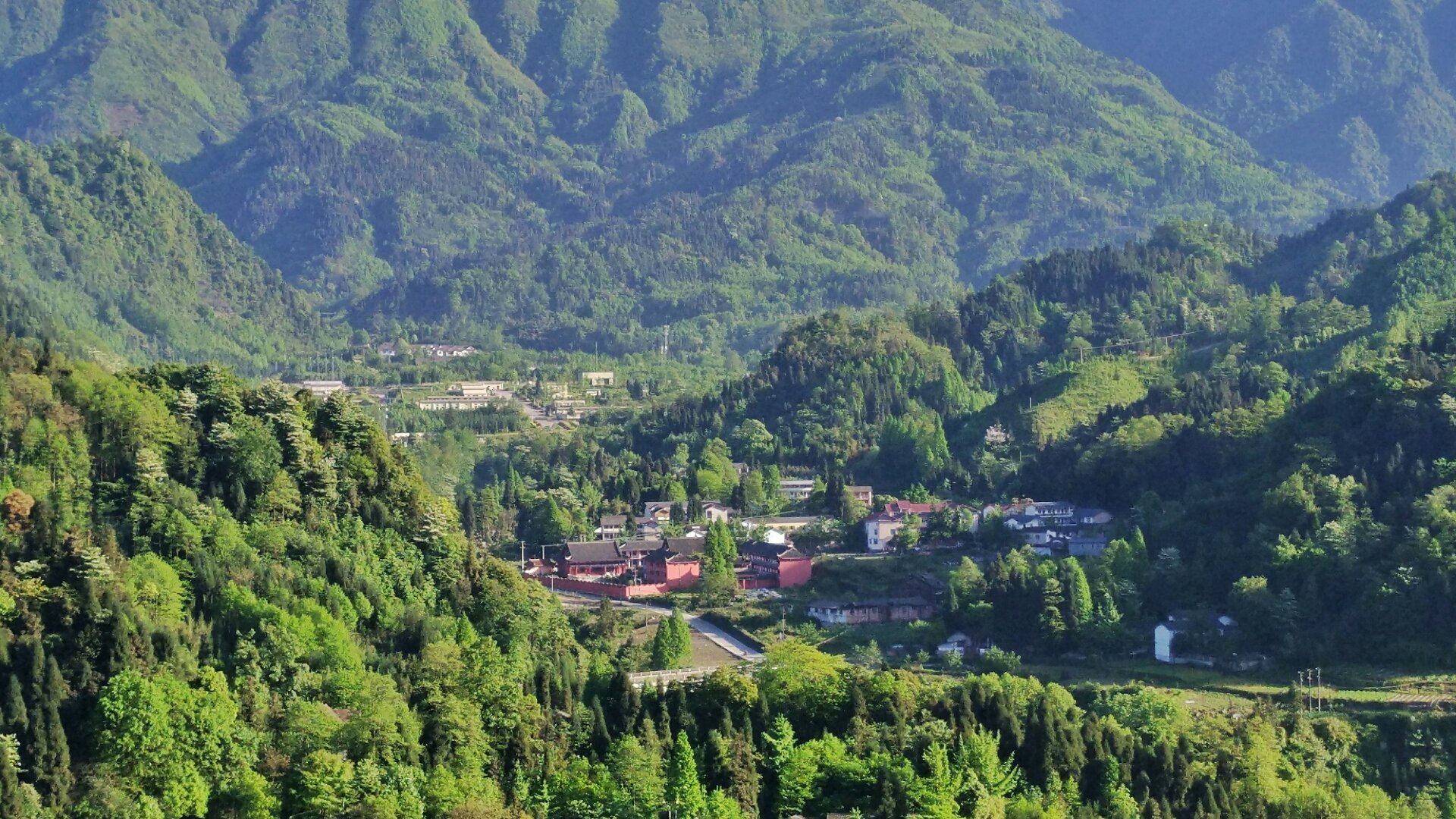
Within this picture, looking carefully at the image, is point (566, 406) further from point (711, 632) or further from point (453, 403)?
point (711, 632)

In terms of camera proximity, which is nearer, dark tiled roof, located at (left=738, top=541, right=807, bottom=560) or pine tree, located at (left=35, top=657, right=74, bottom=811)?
pine tree, located at (left=35, top=657, right=74, bottom=811)

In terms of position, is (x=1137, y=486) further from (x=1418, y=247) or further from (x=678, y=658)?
(x=1418, y=247)

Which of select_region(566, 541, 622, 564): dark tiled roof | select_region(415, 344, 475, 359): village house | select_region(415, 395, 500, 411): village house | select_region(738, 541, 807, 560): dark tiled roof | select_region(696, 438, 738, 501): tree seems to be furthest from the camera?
select_region(415, 344, 475, 359): village house

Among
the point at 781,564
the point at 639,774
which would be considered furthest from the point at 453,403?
the point at 639,774

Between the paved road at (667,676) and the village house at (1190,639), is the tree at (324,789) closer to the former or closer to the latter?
the paved road at (667,676)

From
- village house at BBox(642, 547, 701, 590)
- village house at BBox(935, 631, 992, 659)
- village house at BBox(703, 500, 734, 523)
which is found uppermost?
village house at BBox(703, 500, 734, 523)

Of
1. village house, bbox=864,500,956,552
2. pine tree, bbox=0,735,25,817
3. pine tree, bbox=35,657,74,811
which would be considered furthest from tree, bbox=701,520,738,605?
pine tree, bbox=0,735,25,817

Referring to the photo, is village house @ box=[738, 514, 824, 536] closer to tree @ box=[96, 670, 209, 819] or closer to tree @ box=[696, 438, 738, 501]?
tree @ box=[696, 438, 738, 501]
